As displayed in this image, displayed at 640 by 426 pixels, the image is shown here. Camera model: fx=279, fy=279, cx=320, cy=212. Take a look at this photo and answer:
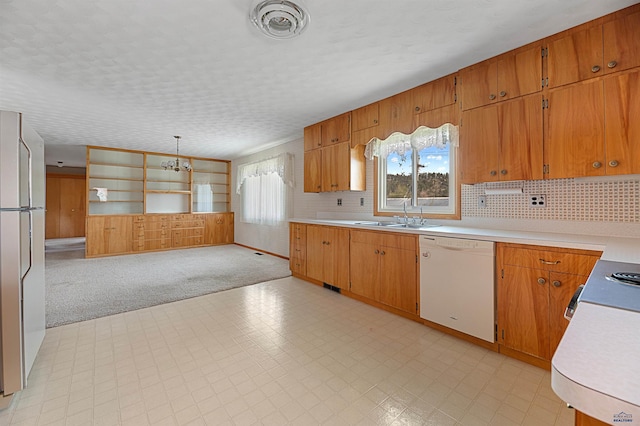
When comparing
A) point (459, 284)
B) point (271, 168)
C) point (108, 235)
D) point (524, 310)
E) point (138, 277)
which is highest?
point (271, 168)

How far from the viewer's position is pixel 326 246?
13.0 ft

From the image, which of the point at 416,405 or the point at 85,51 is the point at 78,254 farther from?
the point at 416,405

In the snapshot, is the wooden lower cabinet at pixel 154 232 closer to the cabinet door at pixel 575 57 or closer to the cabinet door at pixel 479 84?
the cabinet door at pixel 479 84

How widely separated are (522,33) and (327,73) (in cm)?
168

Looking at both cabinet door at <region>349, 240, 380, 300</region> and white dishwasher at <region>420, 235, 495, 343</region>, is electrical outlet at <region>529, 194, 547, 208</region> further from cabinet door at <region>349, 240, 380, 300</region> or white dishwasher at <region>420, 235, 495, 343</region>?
cabinet door at <region>349, 240, 380, 300</region>

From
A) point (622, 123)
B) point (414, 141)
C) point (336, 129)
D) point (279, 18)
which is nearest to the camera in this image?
point (622, 123)

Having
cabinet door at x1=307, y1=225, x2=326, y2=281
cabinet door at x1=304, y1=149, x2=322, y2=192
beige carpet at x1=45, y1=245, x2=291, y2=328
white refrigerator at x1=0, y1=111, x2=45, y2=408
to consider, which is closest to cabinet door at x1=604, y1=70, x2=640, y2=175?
cabinet door at x1=307, y1=225, x2=326, y2=281

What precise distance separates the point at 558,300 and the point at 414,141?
A: 209 cm

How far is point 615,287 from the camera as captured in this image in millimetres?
959

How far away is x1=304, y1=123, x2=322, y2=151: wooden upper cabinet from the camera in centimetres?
458

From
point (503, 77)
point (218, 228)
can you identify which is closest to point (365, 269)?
point (503, 77)

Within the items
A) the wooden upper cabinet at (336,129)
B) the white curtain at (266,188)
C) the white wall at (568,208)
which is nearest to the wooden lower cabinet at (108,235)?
the white curtain at (266,188)

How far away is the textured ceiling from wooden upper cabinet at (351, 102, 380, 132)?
0.44 feet

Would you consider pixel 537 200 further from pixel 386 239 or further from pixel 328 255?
pixel 328 255
